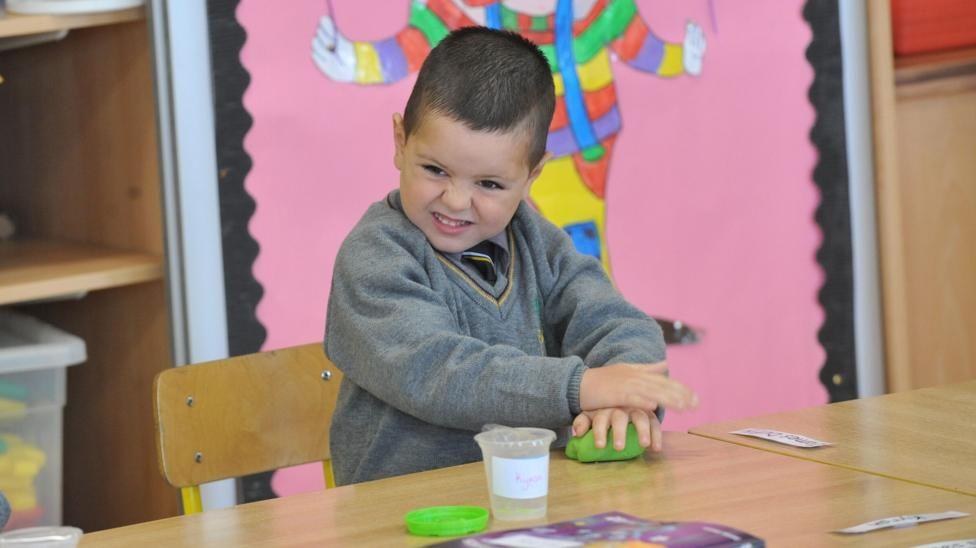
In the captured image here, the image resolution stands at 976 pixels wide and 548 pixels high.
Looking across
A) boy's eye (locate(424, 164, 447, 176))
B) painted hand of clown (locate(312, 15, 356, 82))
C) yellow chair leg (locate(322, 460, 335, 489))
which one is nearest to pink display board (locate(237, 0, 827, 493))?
painted hand of clown (locate(312, 15, 356, 82))

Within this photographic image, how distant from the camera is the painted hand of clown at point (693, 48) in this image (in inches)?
96.9

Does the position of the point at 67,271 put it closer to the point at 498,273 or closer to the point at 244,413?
the point at 244,413

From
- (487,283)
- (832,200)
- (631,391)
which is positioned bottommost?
(631,391)

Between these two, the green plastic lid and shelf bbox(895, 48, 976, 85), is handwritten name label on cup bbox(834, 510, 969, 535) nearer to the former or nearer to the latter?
the green plastic lid

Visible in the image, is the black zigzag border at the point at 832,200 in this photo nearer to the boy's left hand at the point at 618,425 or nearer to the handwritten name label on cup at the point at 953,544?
the boy's left hand at the point at 618,425

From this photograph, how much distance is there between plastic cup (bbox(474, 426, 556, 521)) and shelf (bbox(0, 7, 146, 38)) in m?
1.12

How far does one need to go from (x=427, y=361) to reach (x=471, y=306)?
7.0 inches

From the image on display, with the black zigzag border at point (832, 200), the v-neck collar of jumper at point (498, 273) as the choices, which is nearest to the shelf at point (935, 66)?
the black zigzag border at point (832, 200)

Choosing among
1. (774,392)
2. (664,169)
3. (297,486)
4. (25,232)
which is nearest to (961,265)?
(774,392)

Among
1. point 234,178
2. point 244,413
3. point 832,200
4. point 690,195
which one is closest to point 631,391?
point 244,413

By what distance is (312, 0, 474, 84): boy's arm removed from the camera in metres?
2.14

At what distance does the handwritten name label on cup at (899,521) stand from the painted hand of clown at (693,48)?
1534 millimetres

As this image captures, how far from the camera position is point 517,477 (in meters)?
1.05

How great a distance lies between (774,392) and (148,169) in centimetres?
125
